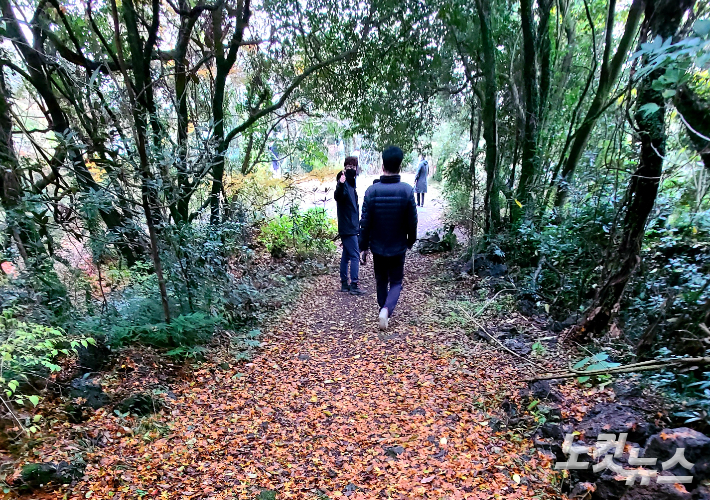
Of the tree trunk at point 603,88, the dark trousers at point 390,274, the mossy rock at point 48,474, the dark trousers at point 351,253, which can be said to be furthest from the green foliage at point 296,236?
the mossy rock at point 48,474

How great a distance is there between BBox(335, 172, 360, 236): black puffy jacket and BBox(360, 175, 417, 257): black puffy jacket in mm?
1454

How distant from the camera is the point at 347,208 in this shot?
5855 millimetres

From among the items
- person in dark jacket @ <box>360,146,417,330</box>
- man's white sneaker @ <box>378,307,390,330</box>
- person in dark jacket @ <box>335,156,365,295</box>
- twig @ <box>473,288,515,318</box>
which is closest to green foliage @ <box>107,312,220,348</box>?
man's white sneaker @ <box>378,307,390,330</box>

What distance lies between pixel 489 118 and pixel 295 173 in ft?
15.3

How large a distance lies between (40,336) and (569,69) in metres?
9.19

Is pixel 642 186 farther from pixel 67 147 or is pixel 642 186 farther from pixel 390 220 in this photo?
pixel 67 147

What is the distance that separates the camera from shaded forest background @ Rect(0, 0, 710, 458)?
3096 millimetres

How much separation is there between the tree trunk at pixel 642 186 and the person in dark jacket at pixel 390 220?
1951 millimetres

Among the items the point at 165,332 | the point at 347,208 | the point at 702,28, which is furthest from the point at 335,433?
the point at 347,208

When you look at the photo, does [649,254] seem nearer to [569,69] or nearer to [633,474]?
[633,474]

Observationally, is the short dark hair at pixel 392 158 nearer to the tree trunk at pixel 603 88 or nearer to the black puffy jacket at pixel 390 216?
the black puffy jacket at pixel 390 216

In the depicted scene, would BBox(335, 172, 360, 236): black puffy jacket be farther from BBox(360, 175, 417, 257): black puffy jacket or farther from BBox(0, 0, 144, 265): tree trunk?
BBox(0, 0, 144, 265): tree trunk

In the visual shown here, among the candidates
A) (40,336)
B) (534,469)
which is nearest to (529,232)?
(534,469)

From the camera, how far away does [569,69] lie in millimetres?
7449
